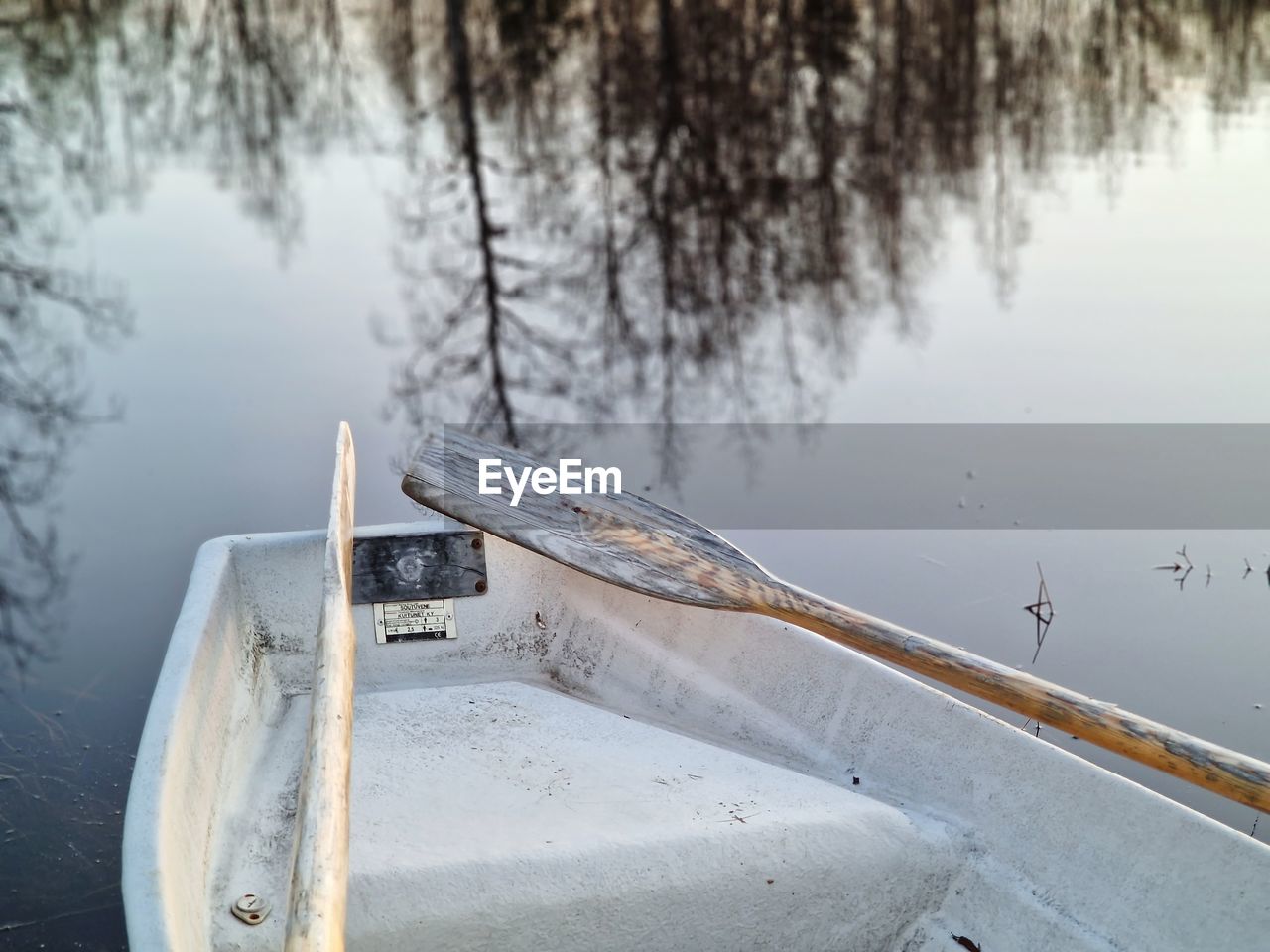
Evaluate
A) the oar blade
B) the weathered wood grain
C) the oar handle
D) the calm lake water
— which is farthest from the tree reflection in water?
the weathered wood grain

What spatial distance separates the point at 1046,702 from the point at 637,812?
0.64m

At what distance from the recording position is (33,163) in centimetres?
878

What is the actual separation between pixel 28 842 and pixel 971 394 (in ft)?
11.8

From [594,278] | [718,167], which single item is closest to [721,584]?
[594,278]

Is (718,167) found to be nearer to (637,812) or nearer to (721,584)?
(721,584)

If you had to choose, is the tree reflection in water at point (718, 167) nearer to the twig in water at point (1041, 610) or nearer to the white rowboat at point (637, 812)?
the twig in water at point (1041, 610)

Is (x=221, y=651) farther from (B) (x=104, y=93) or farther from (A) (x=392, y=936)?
(B) (x=104, y=93)

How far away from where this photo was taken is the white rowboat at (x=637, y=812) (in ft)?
5.89

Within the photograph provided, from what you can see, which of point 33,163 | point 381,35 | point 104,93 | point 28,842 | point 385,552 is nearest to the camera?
point 28,842

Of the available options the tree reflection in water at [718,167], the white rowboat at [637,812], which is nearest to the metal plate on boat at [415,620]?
the white rowboat at [637,812]

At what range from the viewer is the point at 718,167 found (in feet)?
26.6

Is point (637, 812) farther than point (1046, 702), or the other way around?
point (637, 812)

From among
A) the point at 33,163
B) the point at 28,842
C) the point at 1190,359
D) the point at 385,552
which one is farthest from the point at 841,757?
the point at 33,163

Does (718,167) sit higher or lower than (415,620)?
higher
